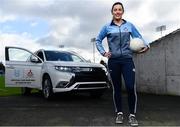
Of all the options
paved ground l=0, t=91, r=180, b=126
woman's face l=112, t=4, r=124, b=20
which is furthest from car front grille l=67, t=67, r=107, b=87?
woman's face l=112, t=4, r=124, b=20

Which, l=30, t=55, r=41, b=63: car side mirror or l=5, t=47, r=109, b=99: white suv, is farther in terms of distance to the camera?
l=30, t=55, r=41, b=63: car side mirror

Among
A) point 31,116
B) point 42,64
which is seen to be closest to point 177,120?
point 31,116

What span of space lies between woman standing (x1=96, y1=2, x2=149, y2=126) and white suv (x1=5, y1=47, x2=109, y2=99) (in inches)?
171

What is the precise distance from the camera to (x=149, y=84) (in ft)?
51.6

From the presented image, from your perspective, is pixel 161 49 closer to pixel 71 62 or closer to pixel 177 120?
pixel 71 62

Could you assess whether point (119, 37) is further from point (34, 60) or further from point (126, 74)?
point (34, 60)

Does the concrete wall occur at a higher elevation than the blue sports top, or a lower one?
lower

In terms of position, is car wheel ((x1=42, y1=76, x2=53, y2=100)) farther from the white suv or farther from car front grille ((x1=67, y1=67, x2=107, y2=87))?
car front grille ((x1=67, y1=67, x2=107, y2=87))

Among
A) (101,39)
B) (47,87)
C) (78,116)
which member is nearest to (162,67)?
(47,87)

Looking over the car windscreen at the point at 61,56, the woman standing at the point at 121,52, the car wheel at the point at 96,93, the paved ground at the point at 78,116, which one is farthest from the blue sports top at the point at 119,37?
the car windscreen at the point at 61,56

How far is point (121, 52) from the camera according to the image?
7.42 meters

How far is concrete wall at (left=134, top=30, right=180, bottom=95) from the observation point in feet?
46.8

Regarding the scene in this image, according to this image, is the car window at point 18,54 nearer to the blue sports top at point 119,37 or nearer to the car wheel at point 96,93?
the car wheel at point 96,93

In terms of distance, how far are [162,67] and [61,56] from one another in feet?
12.5
